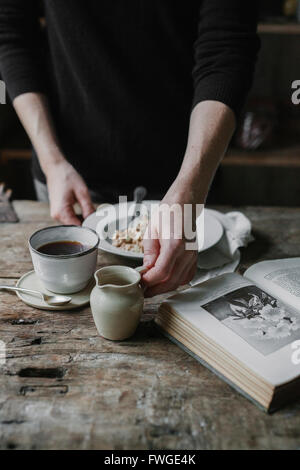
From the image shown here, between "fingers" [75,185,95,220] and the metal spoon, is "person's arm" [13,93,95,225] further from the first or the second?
the metal spoon

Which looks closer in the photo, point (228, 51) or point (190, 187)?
point (190, 187)

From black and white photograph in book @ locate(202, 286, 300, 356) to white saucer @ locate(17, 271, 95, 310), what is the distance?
26 centimetres

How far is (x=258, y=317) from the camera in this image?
0.83 meters

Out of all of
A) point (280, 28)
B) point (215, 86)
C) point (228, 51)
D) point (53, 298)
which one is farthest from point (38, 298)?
point (280, 28)

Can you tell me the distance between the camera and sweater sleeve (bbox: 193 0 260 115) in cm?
121

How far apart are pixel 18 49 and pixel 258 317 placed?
113 centimetres

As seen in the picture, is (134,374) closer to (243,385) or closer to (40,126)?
(243,385)

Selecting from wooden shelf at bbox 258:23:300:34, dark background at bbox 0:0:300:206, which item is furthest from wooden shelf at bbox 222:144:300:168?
wooden shelf at bbox 258:23:300:34

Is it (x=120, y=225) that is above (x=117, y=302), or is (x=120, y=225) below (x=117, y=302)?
below

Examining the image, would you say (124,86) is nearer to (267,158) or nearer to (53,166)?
(53,166)

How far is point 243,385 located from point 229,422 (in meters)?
0.07

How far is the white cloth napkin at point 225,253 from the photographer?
108 cm

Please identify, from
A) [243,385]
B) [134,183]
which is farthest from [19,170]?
[243,385]

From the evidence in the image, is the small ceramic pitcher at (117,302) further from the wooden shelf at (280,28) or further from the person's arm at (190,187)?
the wooden shelf at (280,28)
